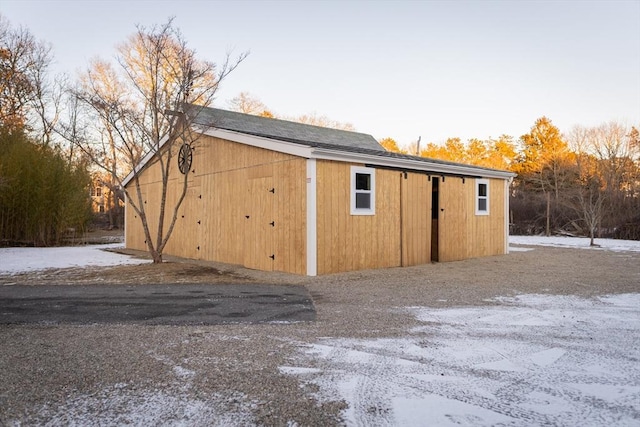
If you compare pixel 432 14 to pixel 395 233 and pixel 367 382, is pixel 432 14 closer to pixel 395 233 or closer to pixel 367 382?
pixel 395 233

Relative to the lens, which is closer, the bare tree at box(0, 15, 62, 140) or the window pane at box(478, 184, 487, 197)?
the window pane at box(478, 184, 487, 197)

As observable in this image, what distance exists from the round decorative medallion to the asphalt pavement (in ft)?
19.0

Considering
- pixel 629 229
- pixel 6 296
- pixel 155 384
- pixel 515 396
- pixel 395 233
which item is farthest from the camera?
pixel 629 229

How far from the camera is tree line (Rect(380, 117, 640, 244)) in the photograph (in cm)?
1975

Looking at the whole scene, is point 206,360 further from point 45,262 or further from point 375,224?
point 45,262

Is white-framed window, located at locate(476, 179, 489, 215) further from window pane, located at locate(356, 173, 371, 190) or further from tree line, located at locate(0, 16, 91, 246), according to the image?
tree line, located at locate(0, 16, 91, 246)

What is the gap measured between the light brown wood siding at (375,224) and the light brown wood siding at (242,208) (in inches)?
19.6

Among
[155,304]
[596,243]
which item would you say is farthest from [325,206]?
[596,243]

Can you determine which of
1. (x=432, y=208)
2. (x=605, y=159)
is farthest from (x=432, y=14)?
(x=605, y=159)

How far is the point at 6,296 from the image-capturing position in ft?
20.9

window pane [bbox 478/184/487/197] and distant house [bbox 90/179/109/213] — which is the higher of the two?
distant house [bbox 90/179/109/213]

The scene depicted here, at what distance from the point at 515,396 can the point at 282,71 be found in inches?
721

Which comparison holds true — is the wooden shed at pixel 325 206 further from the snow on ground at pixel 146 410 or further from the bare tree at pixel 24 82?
the bare tree at pixel 24 82

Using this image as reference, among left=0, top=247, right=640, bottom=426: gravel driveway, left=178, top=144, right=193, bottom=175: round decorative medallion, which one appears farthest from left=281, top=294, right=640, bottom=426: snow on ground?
left=178, top=144, right=193, bottom=175: round decorative medallion
